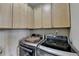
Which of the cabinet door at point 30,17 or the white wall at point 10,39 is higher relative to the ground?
the cabinet door at point 30,17

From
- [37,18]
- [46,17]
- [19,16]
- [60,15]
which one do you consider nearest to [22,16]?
[19,16]

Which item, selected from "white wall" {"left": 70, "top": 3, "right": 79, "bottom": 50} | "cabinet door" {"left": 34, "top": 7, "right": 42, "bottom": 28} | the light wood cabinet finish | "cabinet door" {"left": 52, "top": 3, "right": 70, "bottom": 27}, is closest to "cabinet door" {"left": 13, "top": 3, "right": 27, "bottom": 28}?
the light wood cabinet finish

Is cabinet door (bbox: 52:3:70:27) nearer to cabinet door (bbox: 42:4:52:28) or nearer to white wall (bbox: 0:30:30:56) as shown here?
cabinet door (bbox: 42:4:52:28)

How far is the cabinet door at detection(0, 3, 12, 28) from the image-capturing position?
6.29 ft

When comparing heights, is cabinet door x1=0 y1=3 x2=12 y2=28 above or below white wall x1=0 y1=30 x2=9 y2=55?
above

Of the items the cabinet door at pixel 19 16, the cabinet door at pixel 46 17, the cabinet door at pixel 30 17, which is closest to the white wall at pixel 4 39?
the cabinet door at pixel 19 16

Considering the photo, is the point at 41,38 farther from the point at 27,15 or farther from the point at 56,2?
the point at 56,2

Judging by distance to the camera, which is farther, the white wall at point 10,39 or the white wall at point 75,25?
the white wall at point 10,39

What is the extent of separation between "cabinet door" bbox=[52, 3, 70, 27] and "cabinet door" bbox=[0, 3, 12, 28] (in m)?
0.54

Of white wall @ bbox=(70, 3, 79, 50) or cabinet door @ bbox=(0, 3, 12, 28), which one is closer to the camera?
white wall @ bbox=(70, 3, 79, 50)

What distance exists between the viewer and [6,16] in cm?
192

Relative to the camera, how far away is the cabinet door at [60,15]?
187 centimetres

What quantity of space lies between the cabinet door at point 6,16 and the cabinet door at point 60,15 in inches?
21.2

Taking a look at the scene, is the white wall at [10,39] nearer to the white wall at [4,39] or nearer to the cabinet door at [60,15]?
the white wall at [4,39]
